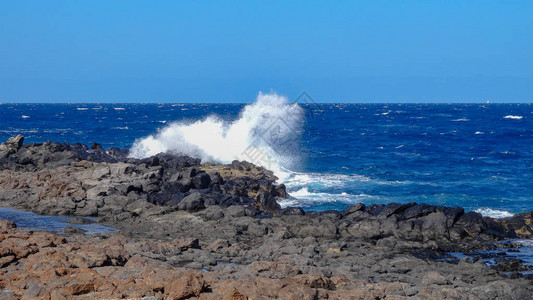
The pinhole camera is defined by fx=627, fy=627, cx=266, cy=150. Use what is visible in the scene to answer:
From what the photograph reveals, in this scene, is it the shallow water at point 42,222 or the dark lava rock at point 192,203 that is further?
the dark lava rock at point 192,203

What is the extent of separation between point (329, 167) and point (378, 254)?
825 inches

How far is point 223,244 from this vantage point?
14656 mm

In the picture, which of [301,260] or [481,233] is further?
[481,233]

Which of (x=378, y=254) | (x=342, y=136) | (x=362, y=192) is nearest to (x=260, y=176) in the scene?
(x=362, y=192)

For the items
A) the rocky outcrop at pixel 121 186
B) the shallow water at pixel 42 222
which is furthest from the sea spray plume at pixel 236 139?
the shallow water at pixel 42 222

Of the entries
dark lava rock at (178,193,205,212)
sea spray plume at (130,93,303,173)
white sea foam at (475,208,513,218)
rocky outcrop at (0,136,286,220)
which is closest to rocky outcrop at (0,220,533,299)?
rocky outcrop at (0,136,286,220)

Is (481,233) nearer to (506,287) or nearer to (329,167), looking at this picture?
(506,287)

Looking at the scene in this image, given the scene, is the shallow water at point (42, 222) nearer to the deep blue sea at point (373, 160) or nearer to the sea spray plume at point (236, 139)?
the deep blue sea at point (373, 160)

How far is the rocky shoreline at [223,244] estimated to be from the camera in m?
10.4

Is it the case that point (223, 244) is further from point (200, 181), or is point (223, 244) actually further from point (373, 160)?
point (373, 160)

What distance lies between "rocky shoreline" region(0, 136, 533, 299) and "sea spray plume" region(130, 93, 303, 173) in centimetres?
858

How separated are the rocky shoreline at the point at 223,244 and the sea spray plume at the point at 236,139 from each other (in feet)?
28.2

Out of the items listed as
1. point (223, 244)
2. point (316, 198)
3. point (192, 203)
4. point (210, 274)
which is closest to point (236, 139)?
point (316, 198)

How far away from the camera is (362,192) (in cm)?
2705
